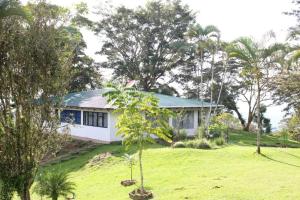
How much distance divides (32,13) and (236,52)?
1172 centimetres

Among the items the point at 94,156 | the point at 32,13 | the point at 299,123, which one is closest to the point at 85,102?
the point at 94,156

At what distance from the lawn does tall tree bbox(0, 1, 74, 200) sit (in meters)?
4.20

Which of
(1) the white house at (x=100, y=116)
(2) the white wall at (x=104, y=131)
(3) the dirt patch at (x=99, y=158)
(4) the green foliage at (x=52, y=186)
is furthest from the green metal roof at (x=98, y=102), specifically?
(4) the green foliage at (x=52, y=186)

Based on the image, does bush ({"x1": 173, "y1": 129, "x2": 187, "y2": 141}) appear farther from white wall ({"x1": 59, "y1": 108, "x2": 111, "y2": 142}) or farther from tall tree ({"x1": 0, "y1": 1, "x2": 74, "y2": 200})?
tall tree ({"x1": 0, "y1": 1, "x2": 74, "y2": 200})

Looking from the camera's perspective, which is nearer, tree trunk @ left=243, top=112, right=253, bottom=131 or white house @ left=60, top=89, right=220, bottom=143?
white house @ left=60, top=89, right=220, bottom=143

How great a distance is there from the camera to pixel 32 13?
38.2 ft

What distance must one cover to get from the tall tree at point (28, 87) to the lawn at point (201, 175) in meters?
4.20

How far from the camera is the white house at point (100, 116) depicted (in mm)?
Answer: 31372

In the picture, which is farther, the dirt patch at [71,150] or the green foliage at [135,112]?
the dirt patch at [71,150]

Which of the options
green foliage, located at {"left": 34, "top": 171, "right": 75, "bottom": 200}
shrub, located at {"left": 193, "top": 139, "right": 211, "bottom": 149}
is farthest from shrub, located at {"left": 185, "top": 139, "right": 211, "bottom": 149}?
green foliage, located at {"left": 34, "top": 171, "right": 75, "bottom": 200}

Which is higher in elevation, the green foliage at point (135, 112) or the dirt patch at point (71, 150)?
the green foliage at point (135, 112)

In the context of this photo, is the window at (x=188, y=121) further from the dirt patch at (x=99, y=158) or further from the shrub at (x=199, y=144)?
the dirt patch at (x=99, y=158)

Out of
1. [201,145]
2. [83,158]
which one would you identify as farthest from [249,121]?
[83,158]

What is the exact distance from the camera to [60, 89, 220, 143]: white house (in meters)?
31.4
